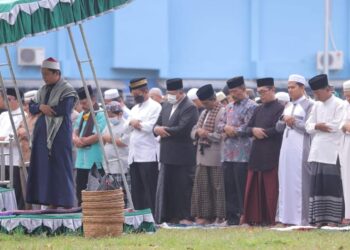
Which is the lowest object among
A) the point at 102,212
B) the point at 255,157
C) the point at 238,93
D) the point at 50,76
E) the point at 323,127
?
the point at 102,212

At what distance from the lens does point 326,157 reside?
1328 cm

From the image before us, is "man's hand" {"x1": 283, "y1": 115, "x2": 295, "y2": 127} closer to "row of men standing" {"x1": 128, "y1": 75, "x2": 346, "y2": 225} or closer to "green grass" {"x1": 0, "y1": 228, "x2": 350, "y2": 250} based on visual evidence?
"row of men standing" {"x1": 128, "y1": 75, "x2": 346, "y2": 225}

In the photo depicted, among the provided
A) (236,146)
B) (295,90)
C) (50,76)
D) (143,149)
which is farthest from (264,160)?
(50,76)

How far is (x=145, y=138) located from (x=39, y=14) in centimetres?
420

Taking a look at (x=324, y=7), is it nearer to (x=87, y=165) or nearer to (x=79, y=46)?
(x=79, y=46)

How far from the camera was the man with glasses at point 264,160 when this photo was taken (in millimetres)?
14086

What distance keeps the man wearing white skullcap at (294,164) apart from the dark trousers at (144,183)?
2162 millimetres

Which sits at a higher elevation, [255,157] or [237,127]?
[237,127]

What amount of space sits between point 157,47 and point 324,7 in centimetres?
403

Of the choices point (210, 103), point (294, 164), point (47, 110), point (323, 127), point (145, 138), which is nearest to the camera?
point (47, 110)

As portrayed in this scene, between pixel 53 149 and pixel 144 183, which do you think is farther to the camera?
pixel 144 183

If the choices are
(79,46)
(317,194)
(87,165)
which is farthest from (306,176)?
(79,46)

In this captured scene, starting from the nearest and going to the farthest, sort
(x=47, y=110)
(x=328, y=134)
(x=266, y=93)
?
1. (x=47, y=110)
2. (x=328, y=134)
3. (x=266, y=93)

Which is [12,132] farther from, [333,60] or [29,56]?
[333,60]
